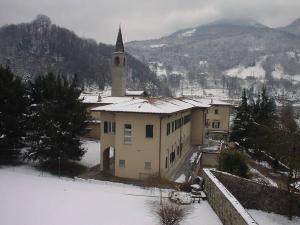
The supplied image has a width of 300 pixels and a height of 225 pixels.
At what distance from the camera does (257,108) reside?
154 ft

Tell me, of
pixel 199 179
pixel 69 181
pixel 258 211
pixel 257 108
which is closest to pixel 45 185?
pixel 69 181

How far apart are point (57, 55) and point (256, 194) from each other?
15464 cm

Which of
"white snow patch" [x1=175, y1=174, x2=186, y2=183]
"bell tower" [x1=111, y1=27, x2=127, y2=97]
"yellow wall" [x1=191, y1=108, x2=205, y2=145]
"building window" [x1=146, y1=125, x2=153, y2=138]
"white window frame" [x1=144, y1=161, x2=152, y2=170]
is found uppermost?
"bell tower" [x1=111, y1=27, x2=127, y2=97]

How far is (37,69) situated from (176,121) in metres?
129

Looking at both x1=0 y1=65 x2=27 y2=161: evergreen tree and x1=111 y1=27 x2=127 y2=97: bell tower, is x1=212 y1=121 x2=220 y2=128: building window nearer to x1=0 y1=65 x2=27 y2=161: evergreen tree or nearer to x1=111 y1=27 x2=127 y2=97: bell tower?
x1=111 y1=27 x2=127 y2=97: bell tower

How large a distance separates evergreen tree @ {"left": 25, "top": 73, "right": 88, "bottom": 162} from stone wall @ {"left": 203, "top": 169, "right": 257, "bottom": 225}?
10.6 m

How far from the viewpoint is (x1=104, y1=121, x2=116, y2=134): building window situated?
26578 millimetres

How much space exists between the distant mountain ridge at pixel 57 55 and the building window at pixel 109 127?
11561 cm

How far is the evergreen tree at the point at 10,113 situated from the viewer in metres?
24.7

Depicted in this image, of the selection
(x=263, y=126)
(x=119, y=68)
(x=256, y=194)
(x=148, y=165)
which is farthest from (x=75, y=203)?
(x=119, y=68)

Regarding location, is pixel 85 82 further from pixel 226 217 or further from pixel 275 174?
pixel 226 217

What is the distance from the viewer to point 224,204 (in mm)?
16141

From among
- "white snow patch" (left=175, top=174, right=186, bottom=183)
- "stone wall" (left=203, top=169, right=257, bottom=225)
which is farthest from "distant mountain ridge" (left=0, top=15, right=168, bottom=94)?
"stone wall" (left=203, top=169, right=257, bottom=225)

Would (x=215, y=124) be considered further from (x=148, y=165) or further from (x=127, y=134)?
(x=127, y=134)
